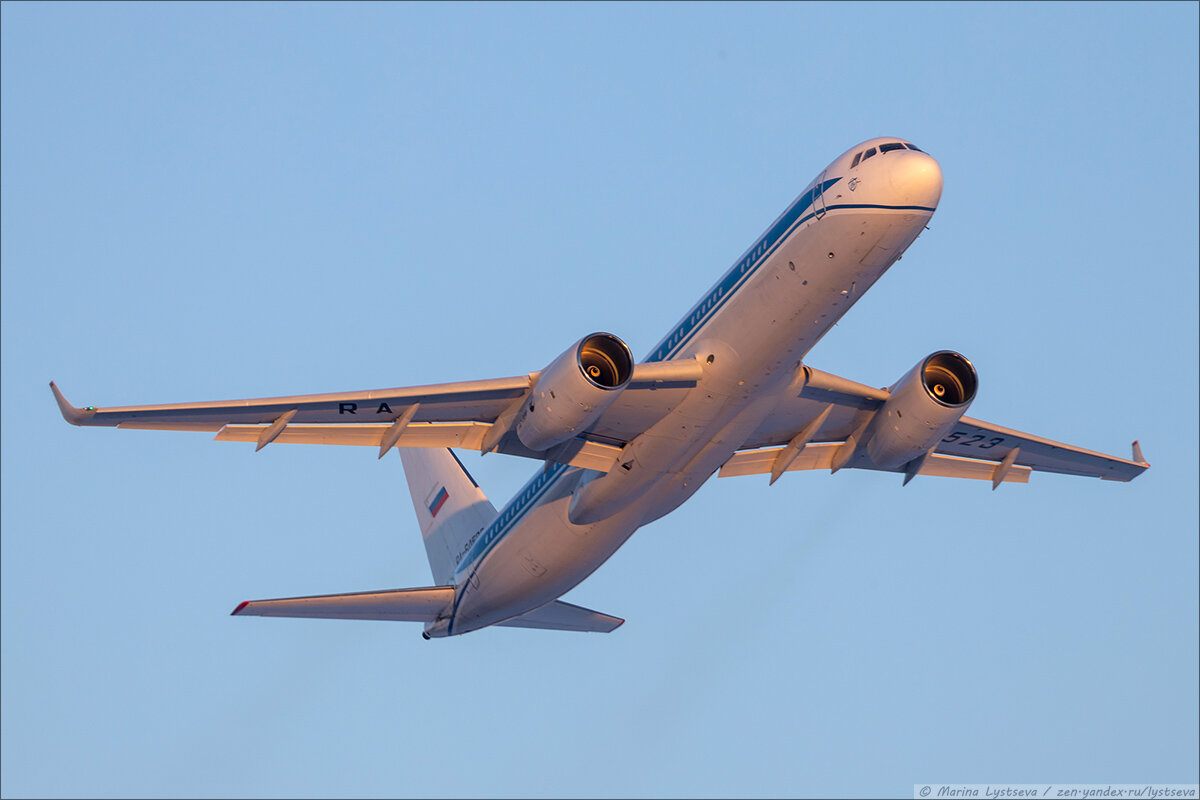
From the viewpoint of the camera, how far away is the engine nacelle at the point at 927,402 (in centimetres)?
3131

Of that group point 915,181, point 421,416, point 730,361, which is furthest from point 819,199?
point 421,416

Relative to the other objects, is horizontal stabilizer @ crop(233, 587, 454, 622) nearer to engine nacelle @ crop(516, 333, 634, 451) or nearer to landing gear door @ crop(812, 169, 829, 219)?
engine nacelle @ crop(516, 333, 634, 451)

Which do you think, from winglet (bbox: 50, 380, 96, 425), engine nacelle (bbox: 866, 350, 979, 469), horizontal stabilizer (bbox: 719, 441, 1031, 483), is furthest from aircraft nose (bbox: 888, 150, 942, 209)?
winglet (bbox: 50, 380, 96, 425)

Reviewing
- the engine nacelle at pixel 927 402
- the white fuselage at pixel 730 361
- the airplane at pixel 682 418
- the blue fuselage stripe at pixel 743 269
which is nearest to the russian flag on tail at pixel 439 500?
the airplane at pixel 682 418

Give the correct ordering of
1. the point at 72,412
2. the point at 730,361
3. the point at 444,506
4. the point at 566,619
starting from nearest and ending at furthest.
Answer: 1. the point at 72,412
2. the point at 730,361
3. the point at 566,619
4. the point at 444,506

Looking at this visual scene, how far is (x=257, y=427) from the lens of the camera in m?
28.5

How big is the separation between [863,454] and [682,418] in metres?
7.25

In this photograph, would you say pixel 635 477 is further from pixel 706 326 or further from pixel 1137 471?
pixel 1137 471

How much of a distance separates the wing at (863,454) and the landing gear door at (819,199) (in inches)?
186

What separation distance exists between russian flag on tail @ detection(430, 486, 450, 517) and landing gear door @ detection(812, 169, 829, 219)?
16698 mm

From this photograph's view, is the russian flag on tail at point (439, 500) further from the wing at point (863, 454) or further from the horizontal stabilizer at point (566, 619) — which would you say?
the wing at point (863, 454)

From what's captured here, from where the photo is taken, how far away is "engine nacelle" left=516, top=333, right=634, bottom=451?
1061 inches

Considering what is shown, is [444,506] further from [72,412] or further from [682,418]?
[72,412]

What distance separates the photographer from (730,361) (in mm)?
28422
